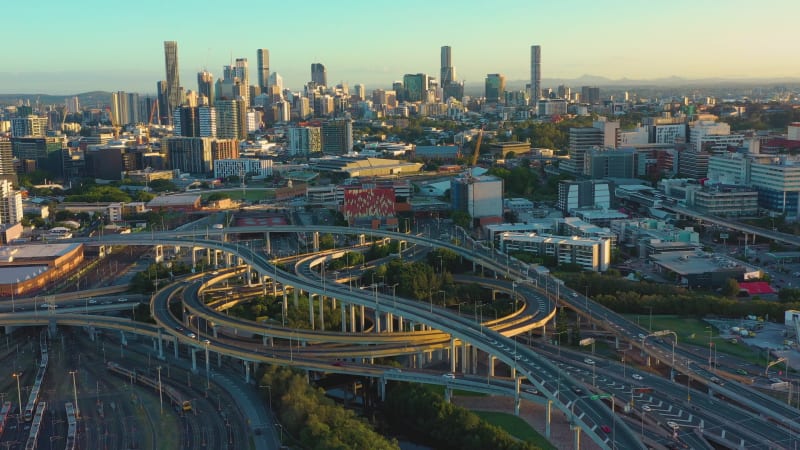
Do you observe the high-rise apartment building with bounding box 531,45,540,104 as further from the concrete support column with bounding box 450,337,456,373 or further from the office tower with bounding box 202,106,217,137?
the concrete support column with bounding box 450,337,456,373

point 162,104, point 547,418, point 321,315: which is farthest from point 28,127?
point 547,418

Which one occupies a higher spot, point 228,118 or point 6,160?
point 228,118

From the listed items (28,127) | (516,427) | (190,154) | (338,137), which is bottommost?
(516,427)

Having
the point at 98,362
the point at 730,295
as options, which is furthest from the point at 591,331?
the point at 98,362

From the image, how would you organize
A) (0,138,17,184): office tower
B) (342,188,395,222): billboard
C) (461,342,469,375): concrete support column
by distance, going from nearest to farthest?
(461,342,469,375): concrete support column → (342,188,395,222): billboard → (0,138,17,184): office tower

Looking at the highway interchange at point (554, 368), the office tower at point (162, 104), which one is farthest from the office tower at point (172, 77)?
the highway interchange at point (554, 368)

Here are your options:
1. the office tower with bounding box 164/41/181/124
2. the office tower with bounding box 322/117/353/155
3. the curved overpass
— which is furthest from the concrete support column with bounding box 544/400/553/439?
the office tower with bounding box 164/41/181/124

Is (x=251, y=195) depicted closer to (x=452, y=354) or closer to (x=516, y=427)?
(x=452, y=354)
